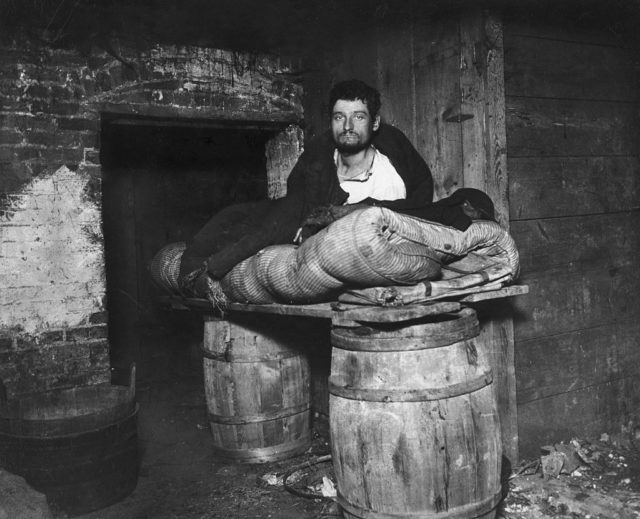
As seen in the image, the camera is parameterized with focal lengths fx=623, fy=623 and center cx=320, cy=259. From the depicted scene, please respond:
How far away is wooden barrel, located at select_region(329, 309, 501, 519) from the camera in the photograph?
223cm

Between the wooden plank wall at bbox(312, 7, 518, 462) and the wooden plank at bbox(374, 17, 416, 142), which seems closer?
the wooden plank wall at bbox(312, 7, 518, 462)

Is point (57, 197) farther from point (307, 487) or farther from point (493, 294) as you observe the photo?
point (493, 294)

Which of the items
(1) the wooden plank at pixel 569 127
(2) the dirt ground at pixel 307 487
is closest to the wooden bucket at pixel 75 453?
(2) the dirt ground at pixel 307 487

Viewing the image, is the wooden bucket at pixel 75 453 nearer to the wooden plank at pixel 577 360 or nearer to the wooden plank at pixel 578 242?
the wooden plank at pixel 577 360

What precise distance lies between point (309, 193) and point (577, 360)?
1.75m

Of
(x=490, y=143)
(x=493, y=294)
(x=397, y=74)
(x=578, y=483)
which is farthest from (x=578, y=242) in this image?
(x=397, y=74)

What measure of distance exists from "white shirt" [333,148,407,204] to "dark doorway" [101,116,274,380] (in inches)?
94.1

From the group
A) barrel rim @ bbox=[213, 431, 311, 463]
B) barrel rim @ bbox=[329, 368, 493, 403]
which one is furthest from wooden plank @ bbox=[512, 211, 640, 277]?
barrel rim @ bbox=[213, 431, 311, 463]

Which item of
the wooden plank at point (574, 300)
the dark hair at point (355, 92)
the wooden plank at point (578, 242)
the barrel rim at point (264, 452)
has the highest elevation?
the dark hair at point (355, 92)

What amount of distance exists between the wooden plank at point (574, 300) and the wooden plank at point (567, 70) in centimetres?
97

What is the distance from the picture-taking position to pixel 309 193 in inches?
125

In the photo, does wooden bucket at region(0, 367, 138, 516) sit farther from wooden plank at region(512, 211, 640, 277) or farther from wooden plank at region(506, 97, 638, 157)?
wooden plank at region(506, 97, 638, 157)

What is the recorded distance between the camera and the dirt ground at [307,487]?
115 inches

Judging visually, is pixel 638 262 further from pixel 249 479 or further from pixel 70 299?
pixel 70 299
